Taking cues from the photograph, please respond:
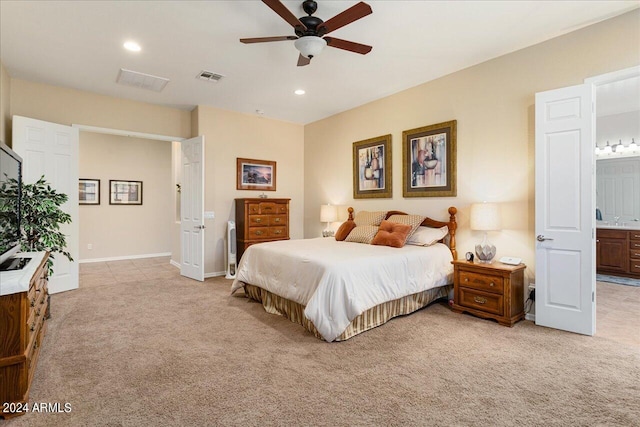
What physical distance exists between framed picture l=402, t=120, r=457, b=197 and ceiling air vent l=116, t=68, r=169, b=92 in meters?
3.54

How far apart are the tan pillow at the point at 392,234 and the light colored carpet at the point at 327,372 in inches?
33.5

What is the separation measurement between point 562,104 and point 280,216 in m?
4.31

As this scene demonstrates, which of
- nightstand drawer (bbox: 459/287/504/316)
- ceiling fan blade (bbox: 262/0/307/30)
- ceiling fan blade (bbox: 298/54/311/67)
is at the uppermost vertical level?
ceiling fan blade (bbox: 262/0/307/30)

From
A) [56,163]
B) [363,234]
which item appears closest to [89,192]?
[56,163]

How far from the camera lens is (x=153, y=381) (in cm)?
216

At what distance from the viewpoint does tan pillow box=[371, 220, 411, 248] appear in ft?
12.5

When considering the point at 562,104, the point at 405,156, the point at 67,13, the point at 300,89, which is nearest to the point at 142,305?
the point at 67,13

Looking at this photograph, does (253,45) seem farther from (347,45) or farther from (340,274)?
(340,274)

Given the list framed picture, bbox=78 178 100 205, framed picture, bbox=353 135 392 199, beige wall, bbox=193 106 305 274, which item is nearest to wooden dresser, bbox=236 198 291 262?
beige wall, bbox=193 106 305 274

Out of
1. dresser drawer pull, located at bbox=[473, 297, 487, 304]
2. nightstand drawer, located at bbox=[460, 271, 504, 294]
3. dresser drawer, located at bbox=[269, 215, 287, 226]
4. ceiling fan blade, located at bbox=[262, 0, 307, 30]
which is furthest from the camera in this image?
dresser drawer, located at bbox=[269, 215, 287, 226]

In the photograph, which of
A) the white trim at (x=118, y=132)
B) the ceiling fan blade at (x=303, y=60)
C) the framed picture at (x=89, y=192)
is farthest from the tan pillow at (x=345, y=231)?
the framed picture at (x=89, y=192)

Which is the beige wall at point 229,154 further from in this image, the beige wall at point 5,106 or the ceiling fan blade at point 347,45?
the ceiling fan blade at point 347,45

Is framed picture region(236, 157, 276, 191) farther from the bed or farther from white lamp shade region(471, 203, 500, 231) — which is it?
white lamp shade region(471, 203, 500, 231)

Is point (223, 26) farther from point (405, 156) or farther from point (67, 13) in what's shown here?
point (405, 156)
